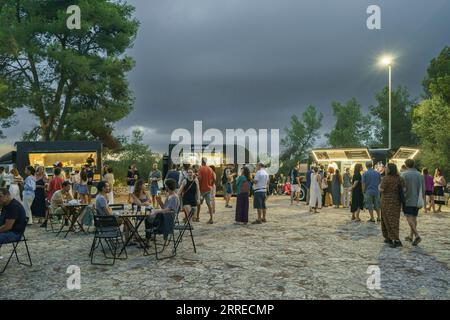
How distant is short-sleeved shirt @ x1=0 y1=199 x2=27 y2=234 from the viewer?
5328 millimetres

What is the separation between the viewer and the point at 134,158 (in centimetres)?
3241

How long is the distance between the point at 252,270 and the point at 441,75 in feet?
83.6

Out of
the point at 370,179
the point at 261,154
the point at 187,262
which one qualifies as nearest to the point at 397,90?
the point at 261,154

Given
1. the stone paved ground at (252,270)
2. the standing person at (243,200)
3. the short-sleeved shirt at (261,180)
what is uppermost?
the short-sleeved shirt at (261,180)

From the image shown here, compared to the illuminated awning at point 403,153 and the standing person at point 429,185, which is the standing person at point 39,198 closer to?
the standing person at point 429,185

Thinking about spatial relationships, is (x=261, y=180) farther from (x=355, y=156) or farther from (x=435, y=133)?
(x=435, y=133)

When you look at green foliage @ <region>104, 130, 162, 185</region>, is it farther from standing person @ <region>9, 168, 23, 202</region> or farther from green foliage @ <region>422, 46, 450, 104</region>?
green foliage @ <region>422, 46, 450, 104</region>

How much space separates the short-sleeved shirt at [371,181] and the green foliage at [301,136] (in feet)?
140

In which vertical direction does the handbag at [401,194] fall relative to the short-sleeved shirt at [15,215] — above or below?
above

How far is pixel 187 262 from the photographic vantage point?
18.7ft

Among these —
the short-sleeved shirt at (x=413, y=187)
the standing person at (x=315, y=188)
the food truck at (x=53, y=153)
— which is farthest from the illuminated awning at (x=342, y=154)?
the food truck at (x=53, y=153)

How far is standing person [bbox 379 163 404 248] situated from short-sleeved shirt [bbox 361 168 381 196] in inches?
94.3

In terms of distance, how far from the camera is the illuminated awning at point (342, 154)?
15852mm

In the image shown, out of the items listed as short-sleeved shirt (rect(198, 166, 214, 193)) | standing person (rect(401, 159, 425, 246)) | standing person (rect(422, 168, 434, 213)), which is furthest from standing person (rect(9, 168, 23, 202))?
standing person (rect(422, 168, 434, 213))
